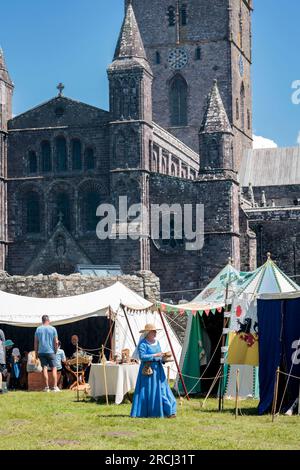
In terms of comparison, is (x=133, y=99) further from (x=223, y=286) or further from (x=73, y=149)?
(x=223, y=286)

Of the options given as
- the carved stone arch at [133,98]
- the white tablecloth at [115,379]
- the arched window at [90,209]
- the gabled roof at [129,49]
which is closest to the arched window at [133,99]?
the carved stone arch at [133,98]

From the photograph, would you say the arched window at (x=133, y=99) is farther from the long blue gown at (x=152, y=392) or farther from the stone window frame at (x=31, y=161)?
the long blue gown at (x=152, y=392)

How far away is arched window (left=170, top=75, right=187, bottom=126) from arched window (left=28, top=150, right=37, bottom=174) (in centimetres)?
2216

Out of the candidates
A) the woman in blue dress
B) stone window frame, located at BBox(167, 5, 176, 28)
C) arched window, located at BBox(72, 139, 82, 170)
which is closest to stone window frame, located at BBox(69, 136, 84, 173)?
arched window, located at BBox(72, 139, 82, 170)

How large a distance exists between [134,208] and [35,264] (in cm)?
504

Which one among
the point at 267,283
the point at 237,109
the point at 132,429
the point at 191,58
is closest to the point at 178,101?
the point at 191,58

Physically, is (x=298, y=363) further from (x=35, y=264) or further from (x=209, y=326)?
(x=35, y=264)

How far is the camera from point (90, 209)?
44.4m

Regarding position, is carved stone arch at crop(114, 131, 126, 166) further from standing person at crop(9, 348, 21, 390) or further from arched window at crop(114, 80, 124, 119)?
standing person at crop(9, 348, 21, 390)

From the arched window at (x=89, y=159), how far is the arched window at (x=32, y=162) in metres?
2.52

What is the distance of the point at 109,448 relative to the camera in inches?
492

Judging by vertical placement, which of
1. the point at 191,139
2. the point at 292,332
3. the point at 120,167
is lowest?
the point at 292,332

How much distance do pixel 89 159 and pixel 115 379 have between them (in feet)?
85.7

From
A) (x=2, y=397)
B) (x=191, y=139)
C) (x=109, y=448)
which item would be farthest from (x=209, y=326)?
(x=191, y=139)
